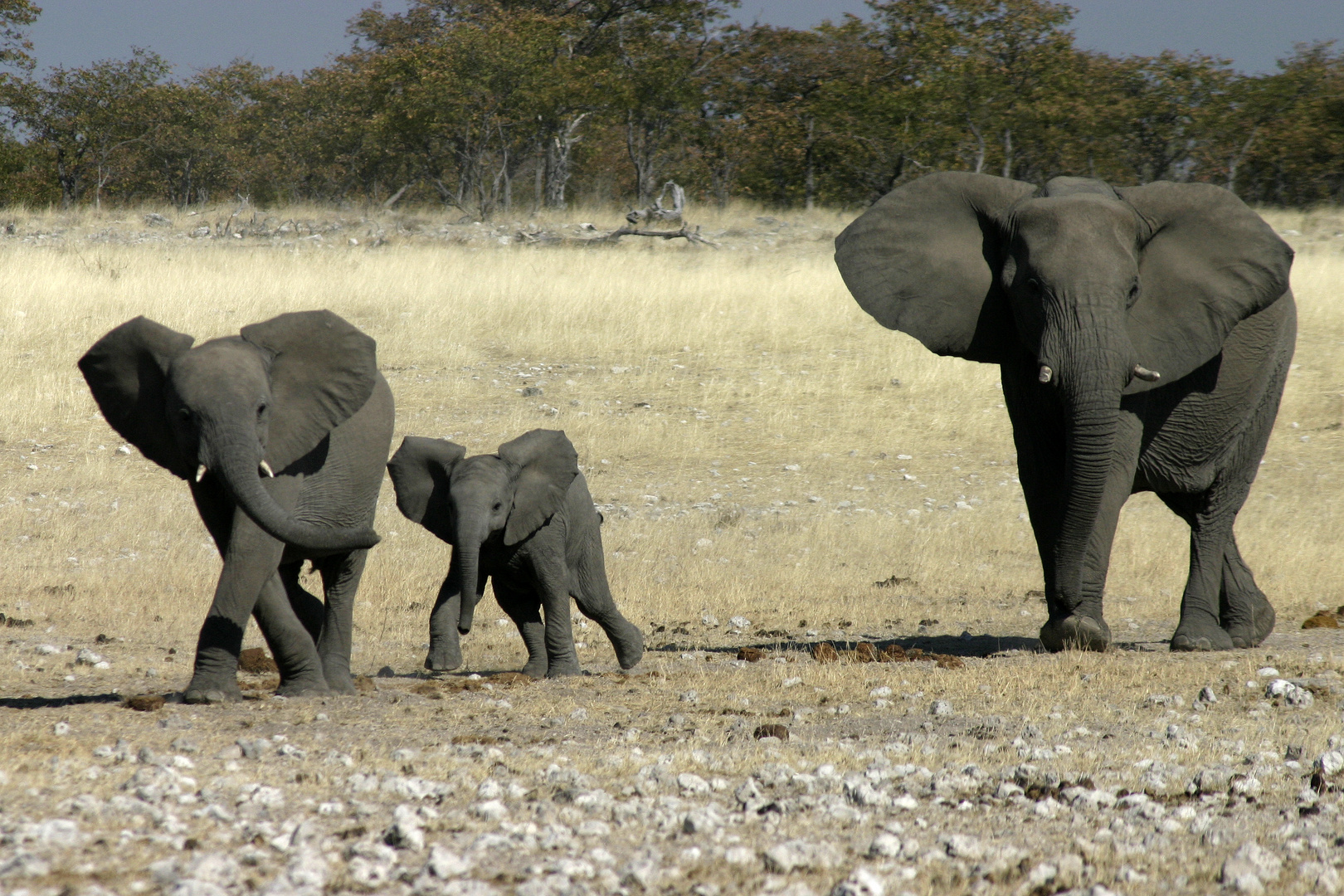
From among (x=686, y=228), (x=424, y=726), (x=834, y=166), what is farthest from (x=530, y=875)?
(x=834, y=166)

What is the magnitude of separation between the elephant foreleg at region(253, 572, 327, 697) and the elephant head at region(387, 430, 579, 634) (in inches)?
37.9

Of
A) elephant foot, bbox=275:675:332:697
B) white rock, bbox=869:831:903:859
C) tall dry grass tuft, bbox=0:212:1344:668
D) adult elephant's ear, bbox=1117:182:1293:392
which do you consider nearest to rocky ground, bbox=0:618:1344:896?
white rock, bbox=869:831:903:859

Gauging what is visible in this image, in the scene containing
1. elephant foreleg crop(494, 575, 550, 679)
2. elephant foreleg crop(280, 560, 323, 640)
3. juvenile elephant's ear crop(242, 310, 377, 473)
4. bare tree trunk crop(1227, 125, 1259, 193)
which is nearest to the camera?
juvenile elephant's ear crop(242, 310, 377, 473)

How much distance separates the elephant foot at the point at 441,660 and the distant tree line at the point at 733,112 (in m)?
25.9

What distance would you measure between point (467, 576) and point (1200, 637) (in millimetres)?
4634

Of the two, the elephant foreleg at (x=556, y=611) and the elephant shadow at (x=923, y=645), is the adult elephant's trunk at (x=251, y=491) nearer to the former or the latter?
the elephant foreleg at (x=556, y=611)

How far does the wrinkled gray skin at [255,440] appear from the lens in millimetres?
6508

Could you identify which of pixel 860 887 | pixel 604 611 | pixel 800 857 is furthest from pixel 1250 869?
pixel 604 611

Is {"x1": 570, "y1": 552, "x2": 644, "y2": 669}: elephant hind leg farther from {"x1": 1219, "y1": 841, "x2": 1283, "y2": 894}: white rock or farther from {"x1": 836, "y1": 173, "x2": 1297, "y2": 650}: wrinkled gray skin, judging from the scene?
→ {"x1": 1219, "y1": 841, "x2": 1283, "y2": 894}: white rock

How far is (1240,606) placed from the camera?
31.2 ft

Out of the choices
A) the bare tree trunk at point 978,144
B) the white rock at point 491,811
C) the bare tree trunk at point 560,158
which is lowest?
the white rock at point 491,811

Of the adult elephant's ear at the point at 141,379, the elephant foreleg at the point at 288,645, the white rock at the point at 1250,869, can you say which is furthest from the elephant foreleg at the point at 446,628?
the white rock at the point at 1250,869

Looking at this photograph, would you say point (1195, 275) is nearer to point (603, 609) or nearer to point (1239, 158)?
point (603, 609)

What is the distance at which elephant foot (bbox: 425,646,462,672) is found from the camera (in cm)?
872
